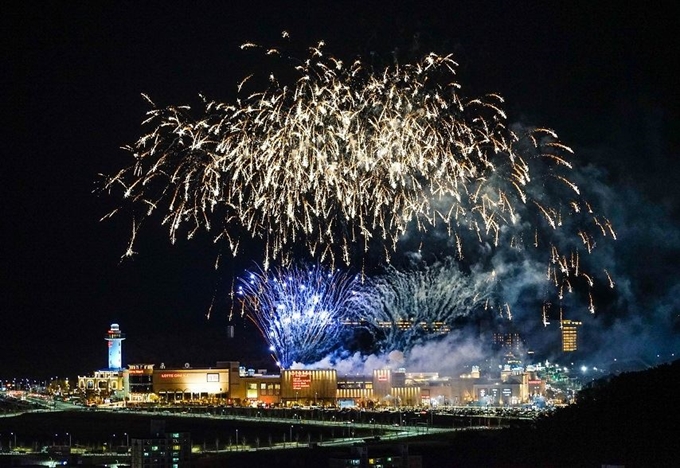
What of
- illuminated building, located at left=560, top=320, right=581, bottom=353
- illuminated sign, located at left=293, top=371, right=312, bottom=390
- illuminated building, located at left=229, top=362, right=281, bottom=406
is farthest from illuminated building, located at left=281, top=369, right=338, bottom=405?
illuminated building, located at left=560, top=320, right=581, bottom=353

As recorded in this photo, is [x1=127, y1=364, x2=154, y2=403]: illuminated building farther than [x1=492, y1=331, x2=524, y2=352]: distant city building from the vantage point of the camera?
No

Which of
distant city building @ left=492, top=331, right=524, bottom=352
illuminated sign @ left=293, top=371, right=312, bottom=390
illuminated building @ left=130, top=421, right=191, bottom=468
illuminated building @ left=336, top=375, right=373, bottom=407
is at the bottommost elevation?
illuminated building @ left=130, top=421, right=191, bottom=468

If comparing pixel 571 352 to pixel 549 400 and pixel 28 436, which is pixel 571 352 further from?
pixel 28 436

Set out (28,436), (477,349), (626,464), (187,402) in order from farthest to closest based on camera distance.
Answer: (477,349) < (187,402) < (28,436) < (626,464)

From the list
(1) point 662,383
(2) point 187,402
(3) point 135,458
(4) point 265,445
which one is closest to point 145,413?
(2) point 187,402

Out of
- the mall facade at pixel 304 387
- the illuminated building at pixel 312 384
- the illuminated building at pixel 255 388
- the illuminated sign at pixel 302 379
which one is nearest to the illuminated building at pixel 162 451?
the mall facade at pixel 304 387

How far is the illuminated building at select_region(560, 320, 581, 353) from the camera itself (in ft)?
297

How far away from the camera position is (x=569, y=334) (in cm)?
9462

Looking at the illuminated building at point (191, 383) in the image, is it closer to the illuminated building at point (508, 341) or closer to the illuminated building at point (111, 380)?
the illuminated building at point (111, 380)

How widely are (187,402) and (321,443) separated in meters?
30.6

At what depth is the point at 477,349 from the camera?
3329 inches

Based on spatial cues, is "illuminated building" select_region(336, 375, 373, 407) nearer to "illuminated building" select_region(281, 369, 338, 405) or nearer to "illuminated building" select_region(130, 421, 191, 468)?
"illuminated building" select_region(281, 369, 338, 405)

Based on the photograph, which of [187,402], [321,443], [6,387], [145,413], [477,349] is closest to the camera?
[321,443]

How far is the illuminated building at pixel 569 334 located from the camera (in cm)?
9053
